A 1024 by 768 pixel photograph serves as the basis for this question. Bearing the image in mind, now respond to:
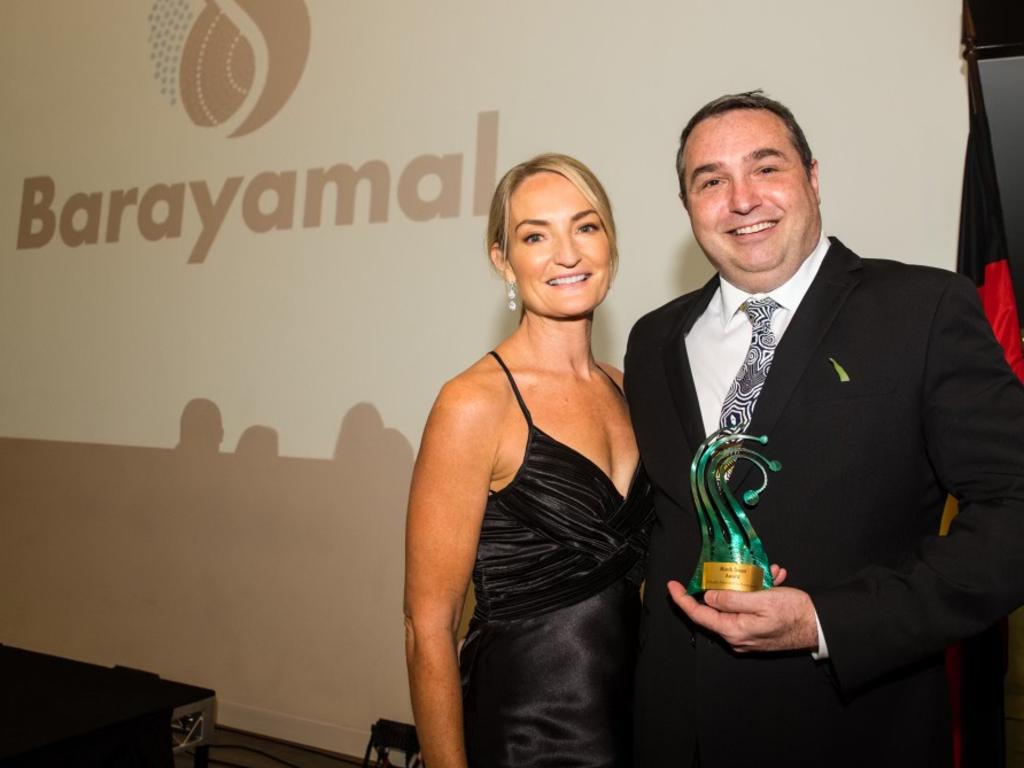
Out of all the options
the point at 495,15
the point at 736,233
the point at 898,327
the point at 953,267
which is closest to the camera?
the point at 898,327

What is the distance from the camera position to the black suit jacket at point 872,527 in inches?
53.1

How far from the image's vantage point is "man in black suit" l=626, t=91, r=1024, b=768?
53.2 inches

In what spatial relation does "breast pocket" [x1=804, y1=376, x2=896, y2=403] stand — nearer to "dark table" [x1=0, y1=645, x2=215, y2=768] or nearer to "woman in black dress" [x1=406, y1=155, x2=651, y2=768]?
"woman in black dress" [x1=406, y1=155, x2=651, y2=768]

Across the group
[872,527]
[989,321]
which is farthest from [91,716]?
[989,321]

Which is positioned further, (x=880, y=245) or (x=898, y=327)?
(x=880, y=245)

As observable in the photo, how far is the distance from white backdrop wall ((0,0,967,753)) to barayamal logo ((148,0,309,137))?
18 mm

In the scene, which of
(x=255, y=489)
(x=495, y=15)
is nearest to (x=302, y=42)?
(x=495, y=15)

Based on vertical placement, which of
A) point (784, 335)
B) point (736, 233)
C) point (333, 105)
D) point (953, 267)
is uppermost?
point (333, 105)

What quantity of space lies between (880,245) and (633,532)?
5.72 ft

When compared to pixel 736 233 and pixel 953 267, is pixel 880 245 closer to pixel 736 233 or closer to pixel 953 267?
pixel 953 267

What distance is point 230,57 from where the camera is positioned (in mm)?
4418

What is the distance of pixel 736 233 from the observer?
1695 millimetres

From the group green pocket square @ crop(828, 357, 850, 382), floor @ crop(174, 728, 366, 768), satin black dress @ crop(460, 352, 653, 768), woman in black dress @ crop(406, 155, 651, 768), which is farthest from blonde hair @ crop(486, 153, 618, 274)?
floor @ crop(174, 728, 366, 768)

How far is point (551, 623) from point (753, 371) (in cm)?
63
